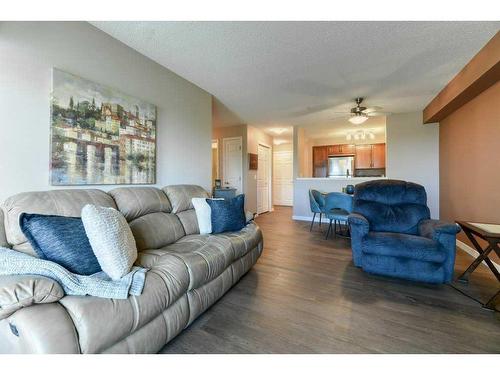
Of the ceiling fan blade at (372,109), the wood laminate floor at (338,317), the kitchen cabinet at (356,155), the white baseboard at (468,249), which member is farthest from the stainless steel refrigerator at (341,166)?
the wood laminate floor at (338,317)

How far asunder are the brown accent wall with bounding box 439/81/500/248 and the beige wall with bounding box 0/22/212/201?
146 inches

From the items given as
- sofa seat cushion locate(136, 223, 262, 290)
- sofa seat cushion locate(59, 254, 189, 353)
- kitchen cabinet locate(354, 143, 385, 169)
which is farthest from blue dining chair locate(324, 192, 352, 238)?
kitchen cabinet locate(354, 143, 385, 169)

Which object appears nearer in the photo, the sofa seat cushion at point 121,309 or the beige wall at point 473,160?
the sofa seat cushion at point 121,309

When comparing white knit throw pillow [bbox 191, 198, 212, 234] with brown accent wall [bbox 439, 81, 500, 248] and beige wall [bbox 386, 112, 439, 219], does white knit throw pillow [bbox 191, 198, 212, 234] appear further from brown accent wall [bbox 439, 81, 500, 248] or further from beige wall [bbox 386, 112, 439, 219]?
beige wall [bbox 386, 112, 439, 219]

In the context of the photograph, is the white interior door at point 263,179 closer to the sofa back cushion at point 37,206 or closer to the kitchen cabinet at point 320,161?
the kitchen cabinet at point 320,161

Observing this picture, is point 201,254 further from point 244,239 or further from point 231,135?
point 231,135

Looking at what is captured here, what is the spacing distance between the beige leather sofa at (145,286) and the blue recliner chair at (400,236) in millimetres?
1127

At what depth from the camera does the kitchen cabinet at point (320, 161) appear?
7.37 meters

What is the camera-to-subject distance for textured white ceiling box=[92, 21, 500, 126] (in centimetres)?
196

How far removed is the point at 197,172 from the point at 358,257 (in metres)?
2.35

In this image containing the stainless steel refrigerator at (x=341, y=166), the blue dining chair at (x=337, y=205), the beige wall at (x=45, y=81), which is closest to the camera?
the beige wall at (x=45, y=81)

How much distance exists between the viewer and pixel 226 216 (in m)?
2.30

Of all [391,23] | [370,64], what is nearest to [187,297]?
[391,23]

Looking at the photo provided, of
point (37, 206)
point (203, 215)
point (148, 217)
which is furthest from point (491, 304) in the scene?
point (37, 206)
